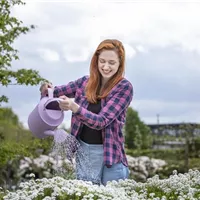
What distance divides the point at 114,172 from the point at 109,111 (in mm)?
479

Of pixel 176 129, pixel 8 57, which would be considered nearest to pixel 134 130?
pixel 176 129

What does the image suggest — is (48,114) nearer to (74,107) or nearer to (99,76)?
(74,107)

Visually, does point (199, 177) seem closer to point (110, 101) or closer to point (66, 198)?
point (110, 101)

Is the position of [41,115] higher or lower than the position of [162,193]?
higher

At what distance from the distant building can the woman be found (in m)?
8.24

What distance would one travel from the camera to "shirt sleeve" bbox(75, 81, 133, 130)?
4352 mm

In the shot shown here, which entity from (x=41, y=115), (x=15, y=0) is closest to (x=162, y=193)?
(x=41, y=115)

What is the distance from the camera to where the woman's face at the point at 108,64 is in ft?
15.2

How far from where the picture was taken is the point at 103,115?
14.5 ft

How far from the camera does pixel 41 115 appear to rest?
4.60 metres

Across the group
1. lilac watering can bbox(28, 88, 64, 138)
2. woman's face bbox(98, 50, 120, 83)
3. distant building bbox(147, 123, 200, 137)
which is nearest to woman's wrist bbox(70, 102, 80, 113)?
lilac watering can bbox(28, 88, 64, 138)

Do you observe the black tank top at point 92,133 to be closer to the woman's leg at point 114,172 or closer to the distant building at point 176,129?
the woman's leg at point 114,172

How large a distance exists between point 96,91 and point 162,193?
91cm

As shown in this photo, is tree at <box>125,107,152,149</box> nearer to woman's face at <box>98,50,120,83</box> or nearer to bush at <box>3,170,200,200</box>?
bush at <box>3,170,200,200</box>
